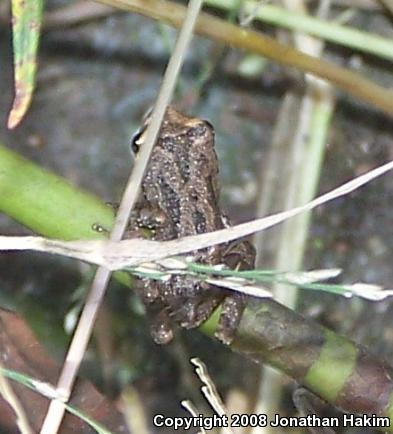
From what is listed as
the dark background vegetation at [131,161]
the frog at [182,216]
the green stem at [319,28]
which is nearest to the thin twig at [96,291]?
the frog at [182,216]

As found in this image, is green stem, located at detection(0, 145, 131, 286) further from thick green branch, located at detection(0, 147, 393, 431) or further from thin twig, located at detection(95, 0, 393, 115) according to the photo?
thin twig, located at detection(95, 0, 393, 115)

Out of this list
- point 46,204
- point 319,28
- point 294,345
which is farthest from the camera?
point 319,28

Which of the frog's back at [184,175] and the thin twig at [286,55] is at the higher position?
the thin twig at [286,55]

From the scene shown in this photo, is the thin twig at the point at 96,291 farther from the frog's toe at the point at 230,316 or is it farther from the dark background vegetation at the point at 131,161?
the dark background vegetation at the point at 131,161

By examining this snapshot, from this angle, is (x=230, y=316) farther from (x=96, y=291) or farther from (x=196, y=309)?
(x=96, y=291)

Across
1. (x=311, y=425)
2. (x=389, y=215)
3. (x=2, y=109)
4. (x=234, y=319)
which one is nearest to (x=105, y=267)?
(x=234, y=319)

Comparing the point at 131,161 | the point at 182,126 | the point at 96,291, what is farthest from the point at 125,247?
the point at 131,161

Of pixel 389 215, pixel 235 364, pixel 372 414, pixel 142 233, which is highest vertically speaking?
pixel 389 215

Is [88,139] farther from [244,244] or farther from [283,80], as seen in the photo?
[244,244]
